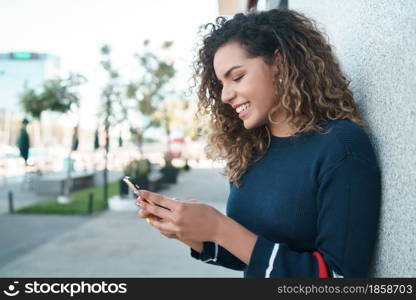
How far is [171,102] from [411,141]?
60.6 feet

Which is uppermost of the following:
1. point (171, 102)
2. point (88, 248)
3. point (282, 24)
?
point (282, 24)

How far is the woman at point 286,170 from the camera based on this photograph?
3.52ft

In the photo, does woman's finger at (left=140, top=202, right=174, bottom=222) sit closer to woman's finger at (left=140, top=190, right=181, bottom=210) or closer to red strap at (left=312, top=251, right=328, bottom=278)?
woman's finger at (left=140, top=190, right=181, bottom=210)

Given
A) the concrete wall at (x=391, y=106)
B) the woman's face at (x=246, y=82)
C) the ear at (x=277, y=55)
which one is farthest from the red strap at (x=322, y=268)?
the ear at (x=277, y=55)

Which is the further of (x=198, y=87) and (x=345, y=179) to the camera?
(x=198, y=87)

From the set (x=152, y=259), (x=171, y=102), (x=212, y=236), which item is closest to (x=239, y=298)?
(x=212, y=236)

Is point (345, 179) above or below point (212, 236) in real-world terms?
above

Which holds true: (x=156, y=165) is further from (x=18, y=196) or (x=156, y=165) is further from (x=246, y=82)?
(x=246, y=82)

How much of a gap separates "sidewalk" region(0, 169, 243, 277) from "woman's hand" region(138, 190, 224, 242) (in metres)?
4.38

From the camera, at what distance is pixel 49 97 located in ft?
38.3

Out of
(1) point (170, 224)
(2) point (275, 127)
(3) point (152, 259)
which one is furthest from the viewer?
(3) point (152, 259)

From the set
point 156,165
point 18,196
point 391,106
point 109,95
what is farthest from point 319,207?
point 156,165

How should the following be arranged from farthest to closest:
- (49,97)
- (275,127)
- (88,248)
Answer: (49,97), (88,248), (275,127)

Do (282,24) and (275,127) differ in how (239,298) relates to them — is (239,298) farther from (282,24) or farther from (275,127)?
(282,24)
